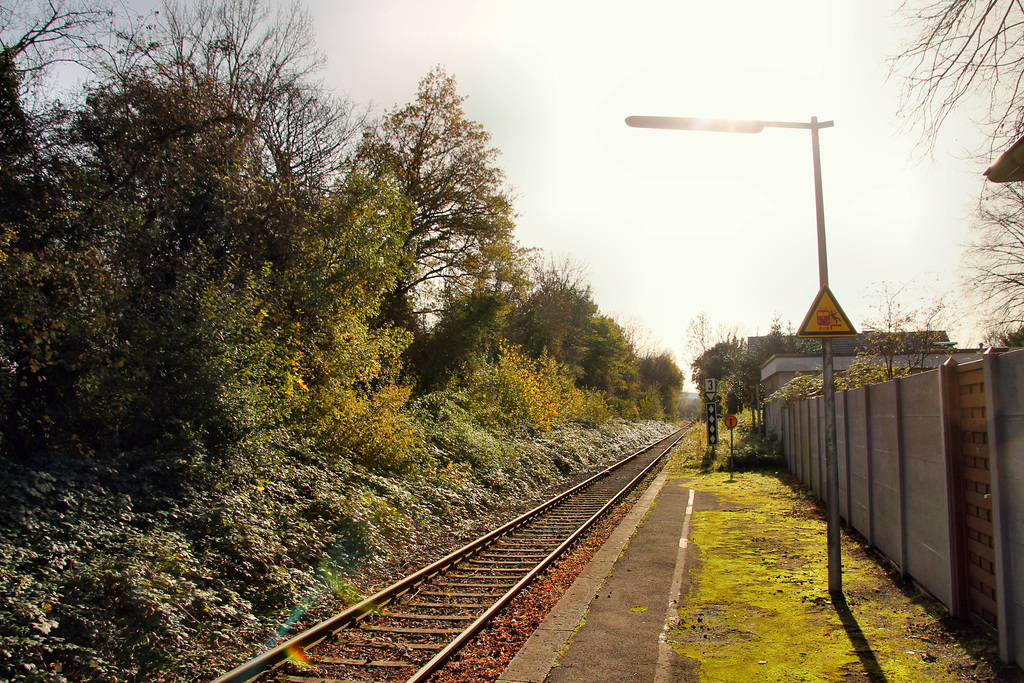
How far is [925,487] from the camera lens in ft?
23.0

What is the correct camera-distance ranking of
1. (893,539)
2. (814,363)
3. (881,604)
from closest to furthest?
(881,604), (893,539), (814,363)

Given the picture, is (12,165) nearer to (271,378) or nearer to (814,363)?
(271,378)

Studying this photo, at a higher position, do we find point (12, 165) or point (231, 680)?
point (12, 165)

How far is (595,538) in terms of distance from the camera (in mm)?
12805

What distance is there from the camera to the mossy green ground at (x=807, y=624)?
5469 mm

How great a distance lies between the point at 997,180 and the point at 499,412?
68.5 feet

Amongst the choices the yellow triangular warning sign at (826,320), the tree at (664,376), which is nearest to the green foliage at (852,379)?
the yellow triangular warning sign at (826,320)

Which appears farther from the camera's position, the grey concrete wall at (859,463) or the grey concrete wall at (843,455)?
the grey concrete wall at (843,455)

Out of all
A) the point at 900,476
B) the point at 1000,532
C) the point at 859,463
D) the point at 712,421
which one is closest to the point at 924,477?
the point at 900,476

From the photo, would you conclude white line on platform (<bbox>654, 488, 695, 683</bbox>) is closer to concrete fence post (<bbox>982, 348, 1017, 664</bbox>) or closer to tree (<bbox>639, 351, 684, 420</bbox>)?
concrete fence post (<bbox>982, 348, 1017, 664</bbox>)

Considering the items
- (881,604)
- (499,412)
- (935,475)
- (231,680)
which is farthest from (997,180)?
(499,412)

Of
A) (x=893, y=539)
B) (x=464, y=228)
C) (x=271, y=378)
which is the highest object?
(x=464, y=228)

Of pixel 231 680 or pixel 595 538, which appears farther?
pixel 595 538

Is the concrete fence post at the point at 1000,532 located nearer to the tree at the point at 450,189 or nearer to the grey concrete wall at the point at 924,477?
the grey concrete wall at the point at 924,477
